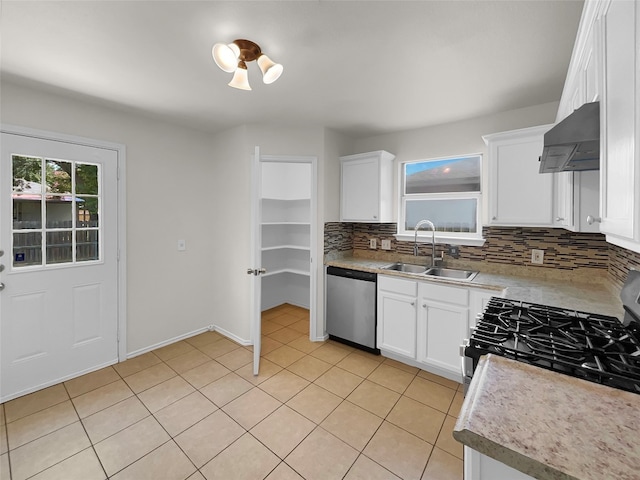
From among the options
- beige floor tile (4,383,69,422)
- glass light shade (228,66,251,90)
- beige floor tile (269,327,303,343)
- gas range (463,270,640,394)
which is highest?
glass light shade (228,66,251,90)

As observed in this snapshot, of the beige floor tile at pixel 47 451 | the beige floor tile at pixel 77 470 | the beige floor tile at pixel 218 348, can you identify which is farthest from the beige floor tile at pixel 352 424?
the beige floor tile at pixel 47 451

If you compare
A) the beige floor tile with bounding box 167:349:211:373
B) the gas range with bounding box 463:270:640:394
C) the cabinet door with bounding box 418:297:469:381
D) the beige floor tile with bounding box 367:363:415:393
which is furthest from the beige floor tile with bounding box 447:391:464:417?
the beige floor tile with bounding box 167:349:211:373

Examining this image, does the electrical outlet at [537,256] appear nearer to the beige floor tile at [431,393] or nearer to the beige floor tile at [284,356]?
the beige floor tile at [431,393]

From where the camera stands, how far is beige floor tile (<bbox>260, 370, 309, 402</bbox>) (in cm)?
223

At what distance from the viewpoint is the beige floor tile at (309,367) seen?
2.52 metres

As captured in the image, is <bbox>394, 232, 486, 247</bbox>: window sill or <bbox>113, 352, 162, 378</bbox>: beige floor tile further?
<bbox>394, 232, 486, 247</bbox>: window sill

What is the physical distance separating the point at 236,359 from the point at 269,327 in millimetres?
864

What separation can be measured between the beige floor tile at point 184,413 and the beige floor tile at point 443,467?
1.50 metres

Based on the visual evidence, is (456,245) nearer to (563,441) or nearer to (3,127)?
(563,441)

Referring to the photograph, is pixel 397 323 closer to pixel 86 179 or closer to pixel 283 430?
pixel 283 430

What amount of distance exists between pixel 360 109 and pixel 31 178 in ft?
9.27

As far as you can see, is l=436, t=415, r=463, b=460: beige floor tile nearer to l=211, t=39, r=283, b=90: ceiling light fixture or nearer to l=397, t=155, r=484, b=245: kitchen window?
l=397, t=155, r=484, b=245: kitchen window

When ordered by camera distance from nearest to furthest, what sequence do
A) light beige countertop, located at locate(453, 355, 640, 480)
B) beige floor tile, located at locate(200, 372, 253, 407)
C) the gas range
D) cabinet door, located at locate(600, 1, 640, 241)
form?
light beige countertop, located at locate(453, 355, 640, 480) → cabinet door, located at locate(600, 1, 640, 241) → the gas range → beige floor tile, located at locate(200, 372, 253, 407)

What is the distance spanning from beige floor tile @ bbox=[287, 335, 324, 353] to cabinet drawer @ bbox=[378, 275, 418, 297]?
102 centimetres
